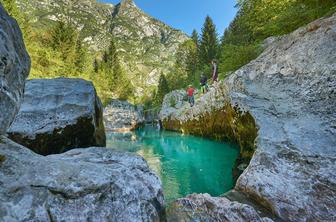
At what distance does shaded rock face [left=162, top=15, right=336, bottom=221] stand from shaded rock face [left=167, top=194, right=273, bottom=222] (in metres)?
0.49

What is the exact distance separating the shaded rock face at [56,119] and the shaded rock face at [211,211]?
4386 mm

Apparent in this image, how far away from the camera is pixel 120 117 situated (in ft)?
119

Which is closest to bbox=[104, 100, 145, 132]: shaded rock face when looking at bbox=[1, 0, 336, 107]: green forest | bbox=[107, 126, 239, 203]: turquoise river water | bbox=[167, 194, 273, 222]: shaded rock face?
bbox=[1, 0, 336, 107]: green forest

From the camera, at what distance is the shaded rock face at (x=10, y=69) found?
7.91 ft

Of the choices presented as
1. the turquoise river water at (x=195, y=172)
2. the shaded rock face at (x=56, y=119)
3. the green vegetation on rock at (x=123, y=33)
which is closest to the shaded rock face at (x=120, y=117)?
the turquoise river water at (x=195, y=172)

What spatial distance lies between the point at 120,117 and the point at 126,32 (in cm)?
14522

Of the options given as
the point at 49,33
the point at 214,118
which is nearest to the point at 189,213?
the point at 214,118

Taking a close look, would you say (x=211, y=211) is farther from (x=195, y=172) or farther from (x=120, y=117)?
(x=120, y=117)

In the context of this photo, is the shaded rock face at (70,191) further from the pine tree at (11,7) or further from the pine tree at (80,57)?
the pine tree at (80,57)

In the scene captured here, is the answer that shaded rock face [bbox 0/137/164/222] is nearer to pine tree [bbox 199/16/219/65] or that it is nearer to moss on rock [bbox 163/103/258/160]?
moss on rock [bbox 163/103/258/160]

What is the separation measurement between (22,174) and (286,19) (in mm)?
10526

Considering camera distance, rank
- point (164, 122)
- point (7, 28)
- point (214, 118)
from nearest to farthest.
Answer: point (7, 28), point (214, 118), point (164, 122)

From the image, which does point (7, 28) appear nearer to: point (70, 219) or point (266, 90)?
point (70, 219)

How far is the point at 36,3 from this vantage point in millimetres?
149625
